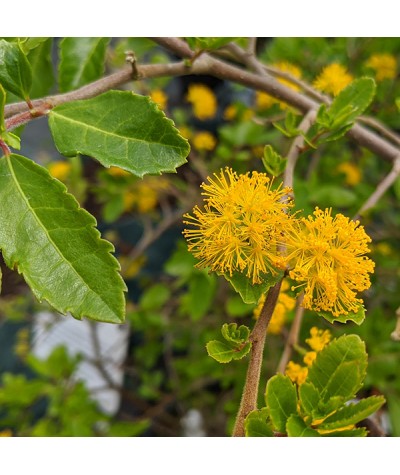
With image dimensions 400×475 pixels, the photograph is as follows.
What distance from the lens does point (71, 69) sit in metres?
0.75

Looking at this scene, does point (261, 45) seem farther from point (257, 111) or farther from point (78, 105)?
point (78, 105)

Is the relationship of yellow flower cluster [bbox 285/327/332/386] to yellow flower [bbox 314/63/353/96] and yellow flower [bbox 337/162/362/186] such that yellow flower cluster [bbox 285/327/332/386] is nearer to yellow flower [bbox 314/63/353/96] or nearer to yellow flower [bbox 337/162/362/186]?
yellow flower [bbox 314/63/353/96]

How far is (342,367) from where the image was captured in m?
0.45

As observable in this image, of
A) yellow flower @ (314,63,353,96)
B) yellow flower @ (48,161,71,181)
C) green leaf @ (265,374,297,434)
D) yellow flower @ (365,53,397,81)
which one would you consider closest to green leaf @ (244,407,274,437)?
green leaf @ (265,374,297,434)

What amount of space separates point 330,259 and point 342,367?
11cm

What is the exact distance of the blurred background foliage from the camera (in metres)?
1.10

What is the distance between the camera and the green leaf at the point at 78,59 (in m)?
0.75

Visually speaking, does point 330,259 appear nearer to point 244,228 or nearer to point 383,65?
point 244,228

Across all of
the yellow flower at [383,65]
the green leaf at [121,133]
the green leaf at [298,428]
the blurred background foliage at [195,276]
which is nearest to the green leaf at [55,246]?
the green leaf at [121,133]

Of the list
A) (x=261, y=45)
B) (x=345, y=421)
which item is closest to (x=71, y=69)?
(x=345, y=421)

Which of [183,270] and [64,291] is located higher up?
[64,291]

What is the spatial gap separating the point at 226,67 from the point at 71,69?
23cm

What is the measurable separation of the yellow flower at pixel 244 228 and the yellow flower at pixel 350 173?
3.15 ft

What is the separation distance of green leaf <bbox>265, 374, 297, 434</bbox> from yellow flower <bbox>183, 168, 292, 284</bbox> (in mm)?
→ 93
